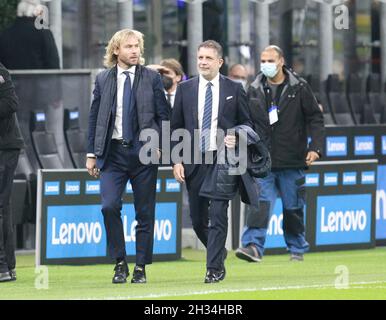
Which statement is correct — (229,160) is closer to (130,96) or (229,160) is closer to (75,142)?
(130,96)

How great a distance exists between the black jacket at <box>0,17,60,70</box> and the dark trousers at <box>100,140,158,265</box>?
5250 millimetres

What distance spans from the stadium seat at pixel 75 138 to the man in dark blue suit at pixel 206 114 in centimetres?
505

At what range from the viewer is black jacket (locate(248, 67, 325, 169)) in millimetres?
15367

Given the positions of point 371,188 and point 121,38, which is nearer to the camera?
point 121,38

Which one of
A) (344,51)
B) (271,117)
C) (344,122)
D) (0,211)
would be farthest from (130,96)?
(344,51)

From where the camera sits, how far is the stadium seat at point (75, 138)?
17.9m

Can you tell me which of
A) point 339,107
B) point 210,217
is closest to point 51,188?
point 210,217

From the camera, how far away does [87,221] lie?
1544 centimetres

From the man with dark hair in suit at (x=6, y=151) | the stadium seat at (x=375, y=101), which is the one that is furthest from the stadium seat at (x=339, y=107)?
the man with dark hair in suit at (x=6, y=151)

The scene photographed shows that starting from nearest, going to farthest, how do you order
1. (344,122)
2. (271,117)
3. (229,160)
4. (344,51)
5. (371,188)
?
(229,160) < (271,117) < (371,188) < (344,122) < (344,51)

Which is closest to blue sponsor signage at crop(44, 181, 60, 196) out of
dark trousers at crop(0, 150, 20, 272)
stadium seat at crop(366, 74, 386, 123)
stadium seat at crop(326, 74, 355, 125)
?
dark trousers at crop(0, 150, 20, 272)

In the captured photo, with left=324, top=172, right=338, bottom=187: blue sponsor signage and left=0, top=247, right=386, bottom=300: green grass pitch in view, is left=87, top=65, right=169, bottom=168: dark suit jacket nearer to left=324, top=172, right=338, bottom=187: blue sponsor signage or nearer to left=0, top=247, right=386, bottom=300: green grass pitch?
left=0, top=247, right=386, bottom=300: green grass pitch

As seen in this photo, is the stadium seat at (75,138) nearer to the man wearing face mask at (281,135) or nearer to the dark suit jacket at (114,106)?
the man wearing face mask at (281,135)

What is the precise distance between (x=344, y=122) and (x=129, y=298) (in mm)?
12301
